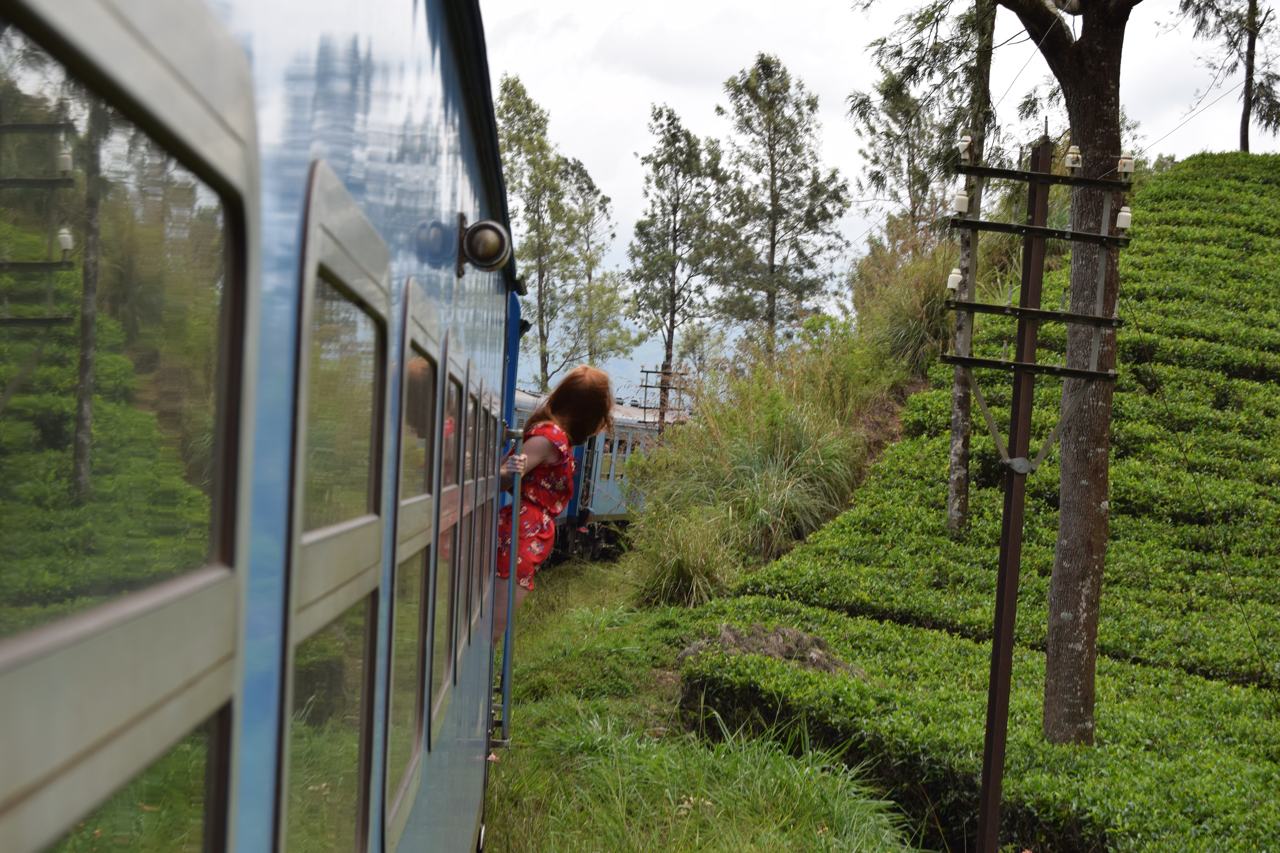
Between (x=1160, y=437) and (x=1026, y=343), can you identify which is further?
(x=1160, y=437)

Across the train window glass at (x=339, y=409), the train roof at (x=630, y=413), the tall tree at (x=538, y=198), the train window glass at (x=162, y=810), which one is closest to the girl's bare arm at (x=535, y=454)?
the train window glass at (x=339, y=409)

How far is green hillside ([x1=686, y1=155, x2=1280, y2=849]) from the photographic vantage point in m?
5.57

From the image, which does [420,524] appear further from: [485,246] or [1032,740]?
[1032,740]

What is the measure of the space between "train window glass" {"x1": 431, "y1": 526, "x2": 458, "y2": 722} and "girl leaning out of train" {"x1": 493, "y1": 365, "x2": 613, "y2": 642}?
222 centimetres

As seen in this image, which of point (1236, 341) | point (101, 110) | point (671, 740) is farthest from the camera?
point (1236, 341)

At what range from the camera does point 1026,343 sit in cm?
499

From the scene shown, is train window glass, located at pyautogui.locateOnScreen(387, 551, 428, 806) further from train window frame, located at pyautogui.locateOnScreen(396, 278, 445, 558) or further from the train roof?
the train roof

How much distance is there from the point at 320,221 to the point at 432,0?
0.85 m

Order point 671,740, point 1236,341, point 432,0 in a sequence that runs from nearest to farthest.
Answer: point 432,0 < point 671,740 < point 1236,341

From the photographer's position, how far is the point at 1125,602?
927 cm

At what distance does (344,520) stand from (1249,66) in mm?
24260

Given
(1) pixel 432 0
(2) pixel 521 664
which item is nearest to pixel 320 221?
(1) pixel 432 0

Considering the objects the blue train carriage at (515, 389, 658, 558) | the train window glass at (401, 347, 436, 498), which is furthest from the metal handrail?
the blue train carriage at (515, 389, 658, 558)

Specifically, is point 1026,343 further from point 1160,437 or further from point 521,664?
point 1160,437
